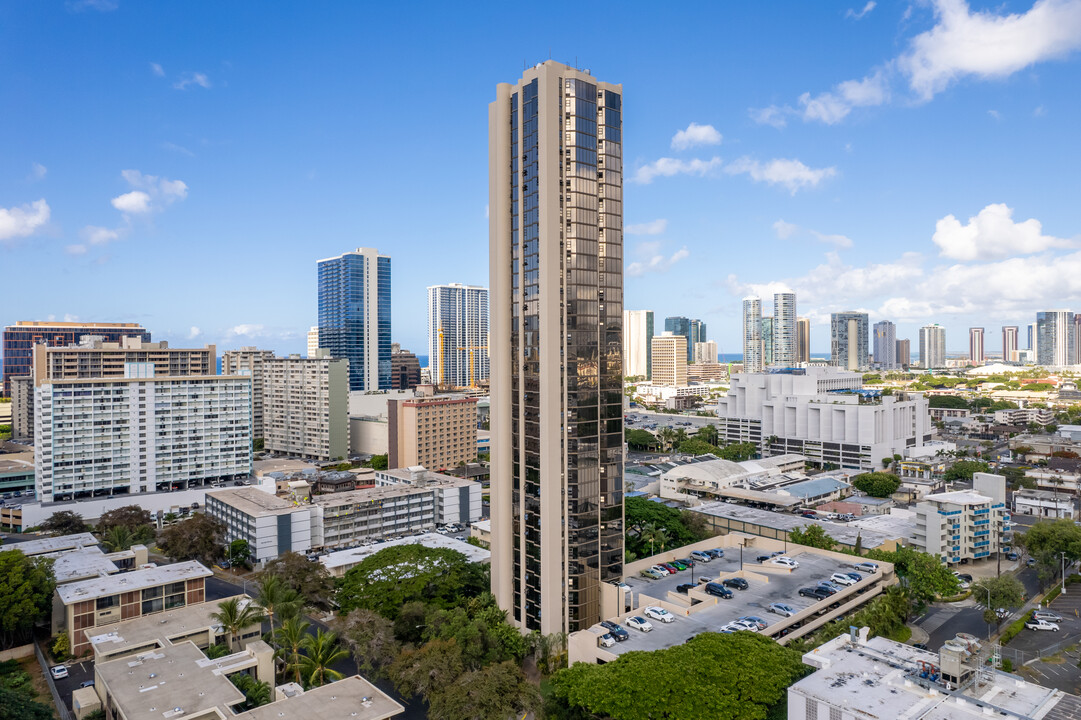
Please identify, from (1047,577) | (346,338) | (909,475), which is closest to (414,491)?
(1047,577)

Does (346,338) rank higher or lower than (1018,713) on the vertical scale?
higher

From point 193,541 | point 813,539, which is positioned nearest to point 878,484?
point 813,539

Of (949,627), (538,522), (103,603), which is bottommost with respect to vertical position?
(949,627)

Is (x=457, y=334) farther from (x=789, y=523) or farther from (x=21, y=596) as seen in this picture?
(x=21, y=596)

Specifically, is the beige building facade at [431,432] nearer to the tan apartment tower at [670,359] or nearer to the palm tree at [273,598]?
the palm tree at [273,598]

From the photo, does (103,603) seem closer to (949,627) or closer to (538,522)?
(538,522)

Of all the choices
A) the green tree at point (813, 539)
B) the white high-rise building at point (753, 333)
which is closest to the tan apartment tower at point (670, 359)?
the white high-rise building at point (753, 333)

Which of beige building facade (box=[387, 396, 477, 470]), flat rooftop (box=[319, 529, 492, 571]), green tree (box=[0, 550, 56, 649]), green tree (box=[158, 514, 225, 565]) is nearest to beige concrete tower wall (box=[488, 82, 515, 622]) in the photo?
flat rooftop (box=[319, 529, 492, 571])
